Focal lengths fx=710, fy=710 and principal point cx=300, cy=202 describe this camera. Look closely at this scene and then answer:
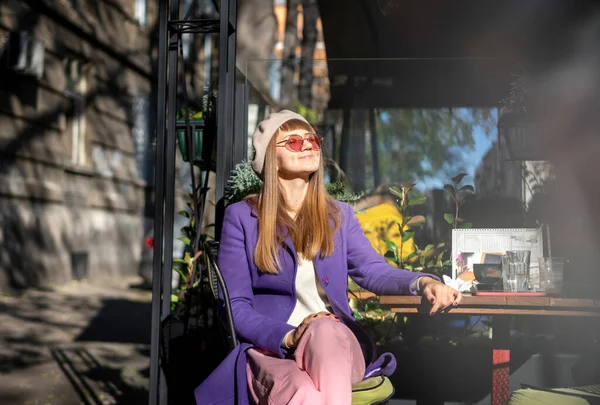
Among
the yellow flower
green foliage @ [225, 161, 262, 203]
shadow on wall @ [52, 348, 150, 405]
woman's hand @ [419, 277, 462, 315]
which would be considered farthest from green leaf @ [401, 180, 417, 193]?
shadow on wall @ [52, 348, 150, 405]

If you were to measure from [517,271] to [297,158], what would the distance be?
123cm

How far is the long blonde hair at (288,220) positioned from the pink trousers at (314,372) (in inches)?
18.1

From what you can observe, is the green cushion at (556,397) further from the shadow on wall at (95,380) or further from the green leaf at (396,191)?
the shadow on wall at (95,380)

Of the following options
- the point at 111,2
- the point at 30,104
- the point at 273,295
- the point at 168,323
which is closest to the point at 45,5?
the point at 30,104

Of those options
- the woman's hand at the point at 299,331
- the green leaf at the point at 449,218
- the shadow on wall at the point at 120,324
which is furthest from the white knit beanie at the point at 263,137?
the shadow on wall at the point at 120,324

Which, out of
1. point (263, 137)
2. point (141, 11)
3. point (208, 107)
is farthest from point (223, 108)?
point (141, 11)

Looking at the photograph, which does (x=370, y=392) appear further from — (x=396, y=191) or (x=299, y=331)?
(x=396, y=191)

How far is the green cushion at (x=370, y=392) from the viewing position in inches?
102

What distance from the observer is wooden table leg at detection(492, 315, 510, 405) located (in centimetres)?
354

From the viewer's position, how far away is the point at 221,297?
2.91 metres

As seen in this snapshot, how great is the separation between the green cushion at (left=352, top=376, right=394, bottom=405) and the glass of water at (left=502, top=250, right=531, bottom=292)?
39.3 inches

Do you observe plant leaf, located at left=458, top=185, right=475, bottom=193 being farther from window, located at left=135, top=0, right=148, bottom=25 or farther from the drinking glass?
window, located at left=135, top=0, right=148, bottom=25

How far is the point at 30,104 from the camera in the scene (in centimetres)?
1189

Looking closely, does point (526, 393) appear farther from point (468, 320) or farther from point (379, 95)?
point (379, 95)
